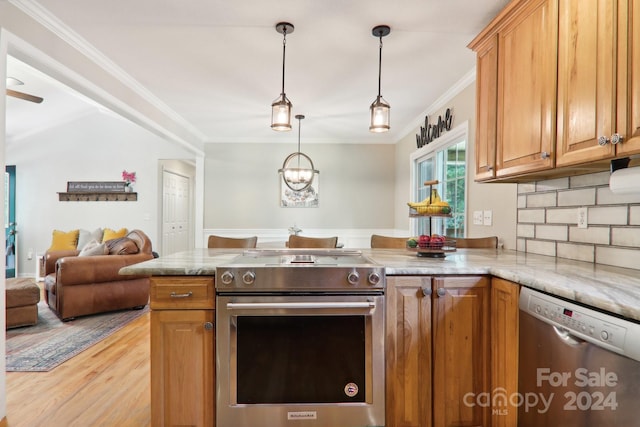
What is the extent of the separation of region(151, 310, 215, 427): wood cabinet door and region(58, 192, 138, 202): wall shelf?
524 cm

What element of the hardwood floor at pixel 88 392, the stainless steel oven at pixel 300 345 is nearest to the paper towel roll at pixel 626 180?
the stainless steel oven at pixel 300 345

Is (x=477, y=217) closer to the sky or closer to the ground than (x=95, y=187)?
closer to the ground

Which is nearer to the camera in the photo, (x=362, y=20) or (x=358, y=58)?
(x=362, y=20)

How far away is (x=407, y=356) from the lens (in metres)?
1.58

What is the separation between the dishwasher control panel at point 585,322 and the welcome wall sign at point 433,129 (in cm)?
246

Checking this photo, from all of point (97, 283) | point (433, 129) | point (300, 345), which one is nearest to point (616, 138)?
point (300, 345)

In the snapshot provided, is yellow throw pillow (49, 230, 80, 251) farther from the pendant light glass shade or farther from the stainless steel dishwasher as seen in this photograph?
the stainless steel dishwasher

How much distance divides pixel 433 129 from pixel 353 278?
9.25ft

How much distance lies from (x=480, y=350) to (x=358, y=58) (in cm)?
227

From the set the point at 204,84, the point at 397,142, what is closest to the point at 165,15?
the point at 204,84

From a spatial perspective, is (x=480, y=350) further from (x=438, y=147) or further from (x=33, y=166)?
(x=33, y=166)

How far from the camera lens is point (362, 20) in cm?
217

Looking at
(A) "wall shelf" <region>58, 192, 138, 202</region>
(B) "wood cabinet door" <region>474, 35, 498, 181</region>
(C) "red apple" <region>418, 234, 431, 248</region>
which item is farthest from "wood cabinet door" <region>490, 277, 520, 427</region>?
(A) "wall shelf" <region>58, 192, 138, 202</region>

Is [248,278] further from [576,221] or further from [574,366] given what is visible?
[576,221]
